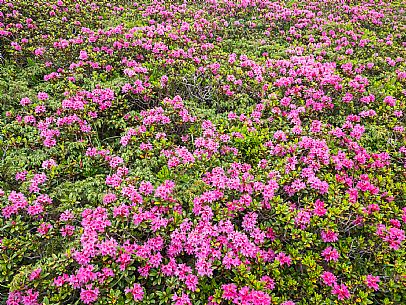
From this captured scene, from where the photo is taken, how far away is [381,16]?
361 inches

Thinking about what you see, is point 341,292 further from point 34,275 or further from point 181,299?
point 34,275

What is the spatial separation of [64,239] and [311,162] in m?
3.34

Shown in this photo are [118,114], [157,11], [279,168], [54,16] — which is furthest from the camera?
[157,11]

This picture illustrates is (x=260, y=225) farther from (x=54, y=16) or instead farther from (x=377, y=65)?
(x=54, y=16)

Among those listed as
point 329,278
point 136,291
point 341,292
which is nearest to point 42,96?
point 136,291

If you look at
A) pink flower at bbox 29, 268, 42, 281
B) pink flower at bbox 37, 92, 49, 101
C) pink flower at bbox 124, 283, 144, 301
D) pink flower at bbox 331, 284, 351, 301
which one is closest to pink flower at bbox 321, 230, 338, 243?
pink flower at bbox 331, 284, 351, 301

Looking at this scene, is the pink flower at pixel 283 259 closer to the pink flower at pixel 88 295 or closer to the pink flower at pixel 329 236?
the pink flower at pixel 329 236

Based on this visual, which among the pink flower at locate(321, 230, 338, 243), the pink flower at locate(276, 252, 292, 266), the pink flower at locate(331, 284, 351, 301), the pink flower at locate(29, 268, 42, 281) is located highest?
the pink flower at locate(321, 230, 338, 243)

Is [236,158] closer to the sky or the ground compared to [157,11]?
closer to the ground

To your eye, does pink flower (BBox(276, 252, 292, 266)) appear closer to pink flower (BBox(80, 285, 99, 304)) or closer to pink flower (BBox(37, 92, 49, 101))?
pink flower (BBox(80, 285, 99, 304))

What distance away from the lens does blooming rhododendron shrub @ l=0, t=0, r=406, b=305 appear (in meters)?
3.55

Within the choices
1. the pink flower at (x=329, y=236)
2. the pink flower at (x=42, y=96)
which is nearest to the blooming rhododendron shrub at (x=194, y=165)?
the pink flower at (x=329, y=236)

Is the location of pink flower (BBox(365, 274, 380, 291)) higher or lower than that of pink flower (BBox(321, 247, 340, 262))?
lower

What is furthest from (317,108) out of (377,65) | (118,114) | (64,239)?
(64,239)
